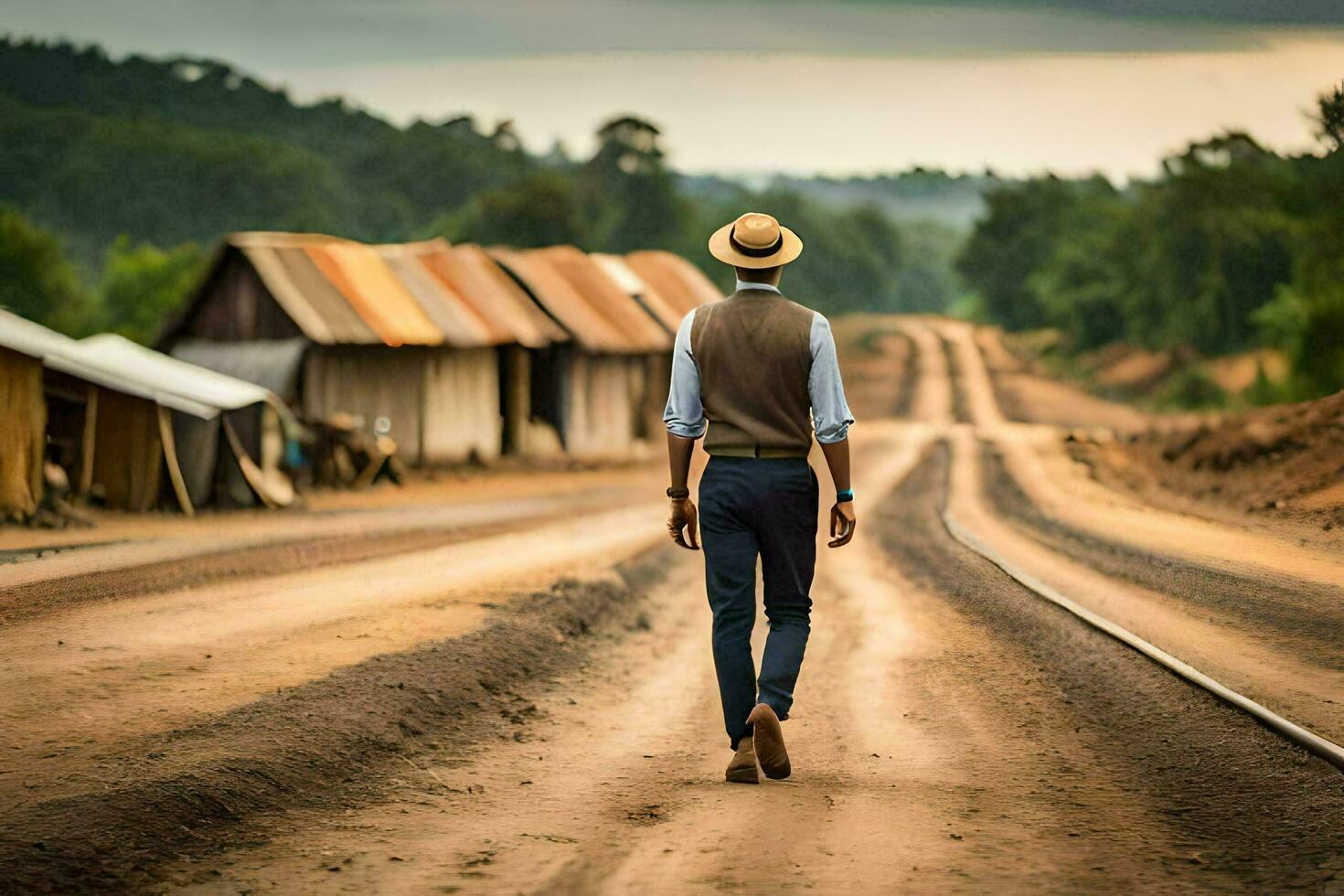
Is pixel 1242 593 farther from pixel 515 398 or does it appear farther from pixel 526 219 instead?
pixel 526 219

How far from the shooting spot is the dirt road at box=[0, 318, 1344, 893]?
554cm

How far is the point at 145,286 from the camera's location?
68000 millimetres

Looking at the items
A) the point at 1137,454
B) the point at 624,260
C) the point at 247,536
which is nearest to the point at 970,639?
the point at 247,536

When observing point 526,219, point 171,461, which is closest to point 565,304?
point 171,461

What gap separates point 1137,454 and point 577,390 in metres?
12.8

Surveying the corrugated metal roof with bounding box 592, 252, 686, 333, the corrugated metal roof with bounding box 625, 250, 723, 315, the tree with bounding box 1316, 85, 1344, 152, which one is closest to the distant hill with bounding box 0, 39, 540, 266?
the corrugated metal roof with bounding box 625, 250, 723, 315

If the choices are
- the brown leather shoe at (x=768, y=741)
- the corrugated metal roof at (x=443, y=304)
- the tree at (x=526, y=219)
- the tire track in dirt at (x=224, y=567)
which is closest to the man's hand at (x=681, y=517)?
the brown leather shoe at (x=768, y=741)

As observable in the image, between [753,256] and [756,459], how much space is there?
0.88 metres

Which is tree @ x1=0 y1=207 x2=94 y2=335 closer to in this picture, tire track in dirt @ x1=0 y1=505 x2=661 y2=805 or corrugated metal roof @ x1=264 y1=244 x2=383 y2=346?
corrugated metal roof @ x1=264 y1=244 x2=383 y2=346

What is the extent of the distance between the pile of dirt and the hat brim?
9485mm

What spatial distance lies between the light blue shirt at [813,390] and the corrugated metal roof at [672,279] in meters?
35.2

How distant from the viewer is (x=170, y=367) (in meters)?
24.6

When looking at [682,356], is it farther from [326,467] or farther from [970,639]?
[326,467]

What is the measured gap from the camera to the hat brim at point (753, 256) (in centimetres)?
683
